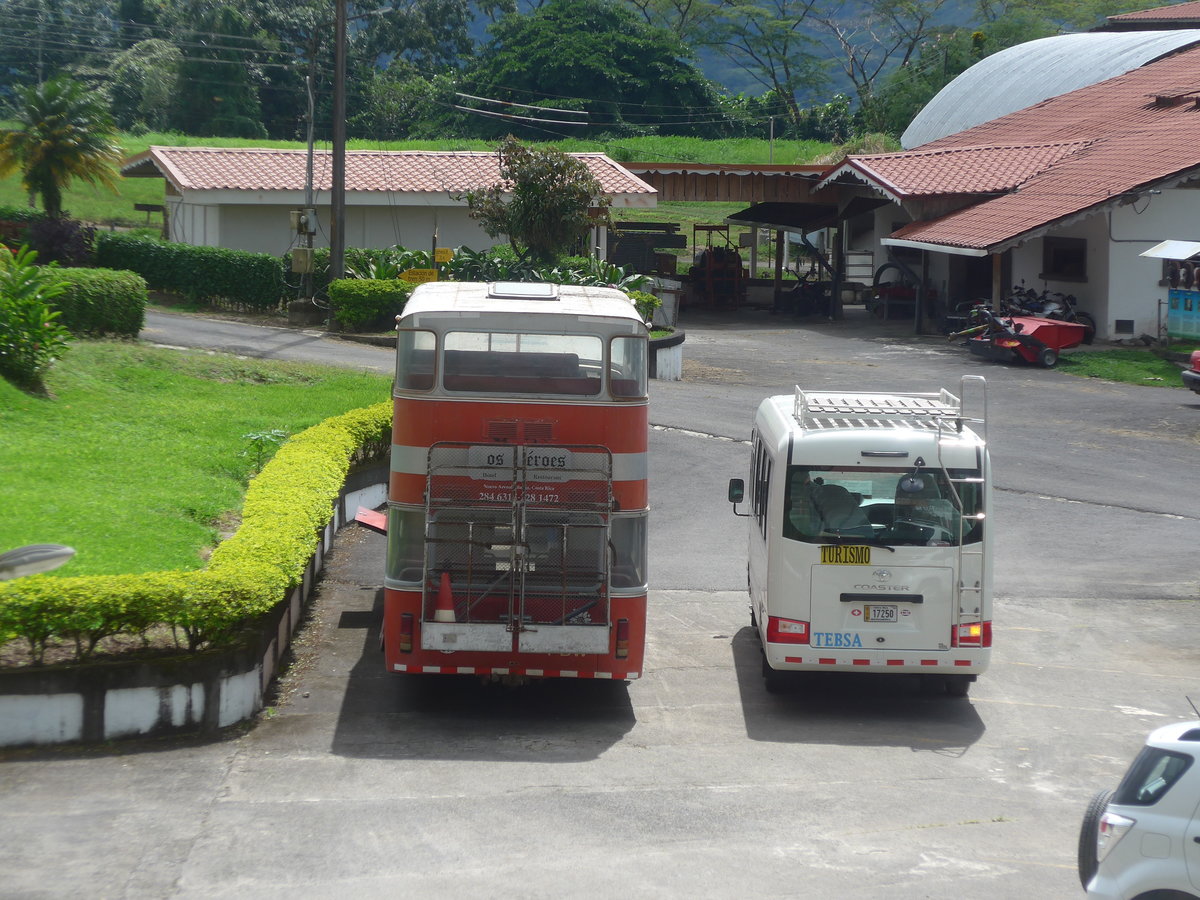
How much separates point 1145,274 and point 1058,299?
216cm

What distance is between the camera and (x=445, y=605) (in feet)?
33.5

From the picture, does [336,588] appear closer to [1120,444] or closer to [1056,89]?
[1120,444]

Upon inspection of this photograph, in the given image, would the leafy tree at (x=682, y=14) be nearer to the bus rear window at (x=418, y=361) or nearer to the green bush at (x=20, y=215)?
the green bush at (x=20, y=215)

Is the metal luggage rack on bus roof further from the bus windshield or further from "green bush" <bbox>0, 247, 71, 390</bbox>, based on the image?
"green bush" <bbox>0, 247, 71, 390</bbox>

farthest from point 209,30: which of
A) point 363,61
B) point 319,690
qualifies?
point 319,690

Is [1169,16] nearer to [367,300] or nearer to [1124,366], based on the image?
[1124,366]

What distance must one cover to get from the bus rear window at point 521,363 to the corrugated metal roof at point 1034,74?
1586 inches

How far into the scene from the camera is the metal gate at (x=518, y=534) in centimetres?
1036

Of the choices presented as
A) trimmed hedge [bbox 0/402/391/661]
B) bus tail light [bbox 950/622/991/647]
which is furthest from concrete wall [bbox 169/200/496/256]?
bus tail light [bbox 950/622/991/647]

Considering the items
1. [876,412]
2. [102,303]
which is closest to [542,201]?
[102,303]

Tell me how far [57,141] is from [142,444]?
25.4m

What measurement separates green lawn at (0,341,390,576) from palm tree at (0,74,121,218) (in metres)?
17.0

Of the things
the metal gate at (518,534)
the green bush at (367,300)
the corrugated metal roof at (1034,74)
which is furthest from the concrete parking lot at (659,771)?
the corrugated metal roof at (1034,74)

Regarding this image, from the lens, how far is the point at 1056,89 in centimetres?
4653
